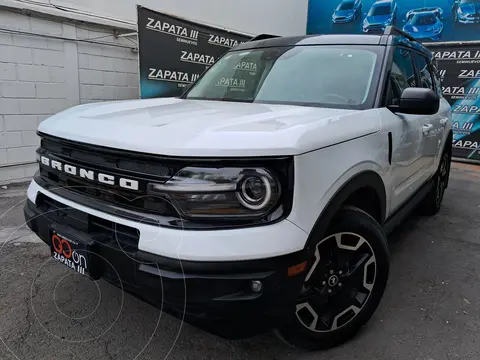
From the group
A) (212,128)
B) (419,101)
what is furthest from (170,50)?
(212,128)

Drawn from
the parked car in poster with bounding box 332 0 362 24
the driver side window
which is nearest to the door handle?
the driver side window

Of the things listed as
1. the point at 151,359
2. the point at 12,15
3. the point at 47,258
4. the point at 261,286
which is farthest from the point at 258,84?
the point at 12,15

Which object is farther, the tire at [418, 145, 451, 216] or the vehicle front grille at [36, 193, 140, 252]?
the tire at [418, 145, 451, 216]

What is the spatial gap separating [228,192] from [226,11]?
26.7 feet

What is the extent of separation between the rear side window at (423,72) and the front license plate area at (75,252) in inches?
131

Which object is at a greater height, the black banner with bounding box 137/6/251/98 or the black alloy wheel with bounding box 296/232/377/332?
the black banner with bounding box 137/6/251/98

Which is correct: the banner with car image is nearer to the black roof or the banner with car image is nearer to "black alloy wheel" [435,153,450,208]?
"black alloy wheel" [435,153,450,208]

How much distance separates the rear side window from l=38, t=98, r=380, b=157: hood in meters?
1.76

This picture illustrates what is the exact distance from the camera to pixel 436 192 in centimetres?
471

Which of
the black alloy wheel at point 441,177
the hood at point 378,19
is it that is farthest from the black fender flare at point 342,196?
the hood at point 378,19

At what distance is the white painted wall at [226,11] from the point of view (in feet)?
20.4

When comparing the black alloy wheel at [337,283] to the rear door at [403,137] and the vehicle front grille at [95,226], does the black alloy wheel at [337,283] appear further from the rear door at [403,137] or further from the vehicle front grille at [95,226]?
the vehicle front grille at [95,226]

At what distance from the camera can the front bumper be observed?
Result: 163 cm

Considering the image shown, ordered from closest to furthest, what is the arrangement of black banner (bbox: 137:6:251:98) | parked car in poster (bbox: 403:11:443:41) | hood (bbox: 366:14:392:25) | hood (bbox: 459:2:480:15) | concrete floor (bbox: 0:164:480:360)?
1. concrete floor (bbox: 0:164:480:360)
2. black banner (bbox: 137:6:251:98)
3. hood (bbox: 459:2:480:15)
4. parked car in poster (bbox: 403:11:443:41)
5. hood (bbox: 366:14:392:25)
